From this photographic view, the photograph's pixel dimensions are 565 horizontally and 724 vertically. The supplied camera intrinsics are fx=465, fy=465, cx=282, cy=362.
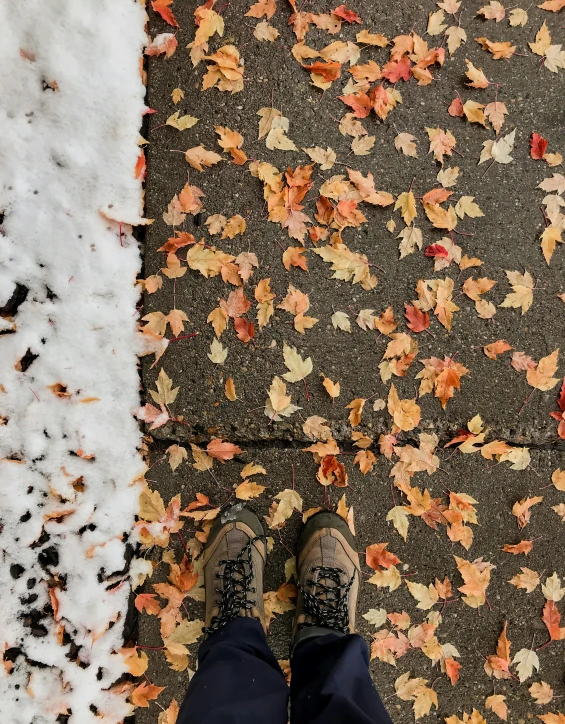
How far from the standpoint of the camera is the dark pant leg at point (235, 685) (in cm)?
143

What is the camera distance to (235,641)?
5.79 feet

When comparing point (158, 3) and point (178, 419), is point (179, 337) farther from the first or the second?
point (158, 3)

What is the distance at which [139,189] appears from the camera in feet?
6.88

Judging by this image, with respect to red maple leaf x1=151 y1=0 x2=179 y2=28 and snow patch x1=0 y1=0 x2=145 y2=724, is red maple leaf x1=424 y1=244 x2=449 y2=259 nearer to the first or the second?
snow patch x1=0 y1=0 x2=145 y2=724

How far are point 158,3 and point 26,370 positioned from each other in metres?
1.74

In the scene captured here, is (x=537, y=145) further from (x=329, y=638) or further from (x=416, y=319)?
(x=329, y=638)

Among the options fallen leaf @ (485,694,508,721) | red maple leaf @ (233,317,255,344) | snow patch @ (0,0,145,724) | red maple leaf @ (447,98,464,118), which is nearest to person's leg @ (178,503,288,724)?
snow patch @ (0,0,145,724)

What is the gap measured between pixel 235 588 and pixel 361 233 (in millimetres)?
1663

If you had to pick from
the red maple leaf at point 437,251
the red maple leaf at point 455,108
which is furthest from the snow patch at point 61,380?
the red maple leaf at point 455,108

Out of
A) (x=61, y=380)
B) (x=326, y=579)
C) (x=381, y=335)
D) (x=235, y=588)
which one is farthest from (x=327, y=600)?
(x=61, y=380)

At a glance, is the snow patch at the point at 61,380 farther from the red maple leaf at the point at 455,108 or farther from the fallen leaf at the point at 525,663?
the fallen leaf at the point at 525,663

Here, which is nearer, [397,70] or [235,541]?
[235,541]

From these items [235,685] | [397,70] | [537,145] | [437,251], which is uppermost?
[397,70]

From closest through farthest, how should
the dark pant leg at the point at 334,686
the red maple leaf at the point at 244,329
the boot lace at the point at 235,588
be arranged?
the dark pant leg at the point at 334,686
the boot lace at the point at 235,588
the red maple leaf at the point at 244,329
